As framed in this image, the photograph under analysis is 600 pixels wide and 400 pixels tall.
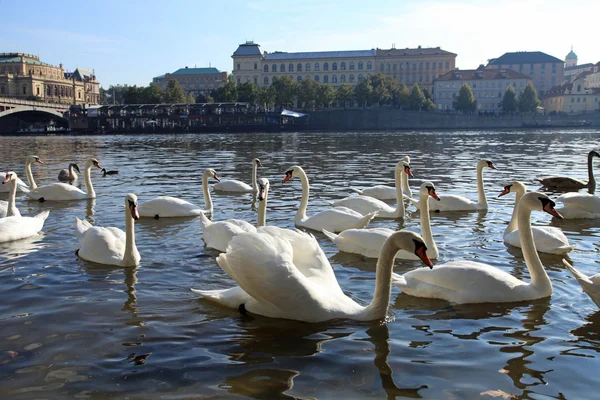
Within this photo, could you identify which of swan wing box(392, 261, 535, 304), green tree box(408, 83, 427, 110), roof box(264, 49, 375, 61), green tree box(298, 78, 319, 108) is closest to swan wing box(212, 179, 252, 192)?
swan wing box(392, 261, 535, 304)

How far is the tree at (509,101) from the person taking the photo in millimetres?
118375

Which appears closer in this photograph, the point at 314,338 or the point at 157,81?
the point at 314,338

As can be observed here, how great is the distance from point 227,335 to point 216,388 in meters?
1.02

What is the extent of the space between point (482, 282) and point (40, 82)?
521ft

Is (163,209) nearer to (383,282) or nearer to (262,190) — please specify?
(262,190)

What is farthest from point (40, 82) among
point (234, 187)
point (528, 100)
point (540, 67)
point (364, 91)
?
point (234, 187)

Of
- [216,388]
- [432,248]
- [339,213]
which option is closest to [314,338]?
[216,388]

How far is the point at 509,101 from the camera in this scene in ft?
389

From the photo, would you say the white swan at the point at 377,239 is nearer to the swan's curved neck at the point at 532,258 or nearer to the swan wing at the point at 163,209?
the swan's curved neck at the point at 532,258

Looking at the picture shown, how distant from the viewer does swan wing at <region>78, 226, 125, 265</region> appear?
783 cm

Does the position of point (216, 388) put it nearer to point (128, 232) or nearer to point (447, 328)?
point (447, 328)

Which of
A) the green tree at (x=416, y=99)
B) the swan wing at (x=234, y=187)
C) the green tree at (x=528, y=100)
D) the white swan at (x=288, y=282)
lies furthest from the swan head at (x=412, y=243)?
the green tree at (x=528, y=100)

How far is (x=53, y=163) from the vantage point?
90.0ft

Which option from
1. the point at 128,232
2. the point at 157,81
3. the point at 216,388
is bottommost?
the point at 216,388
